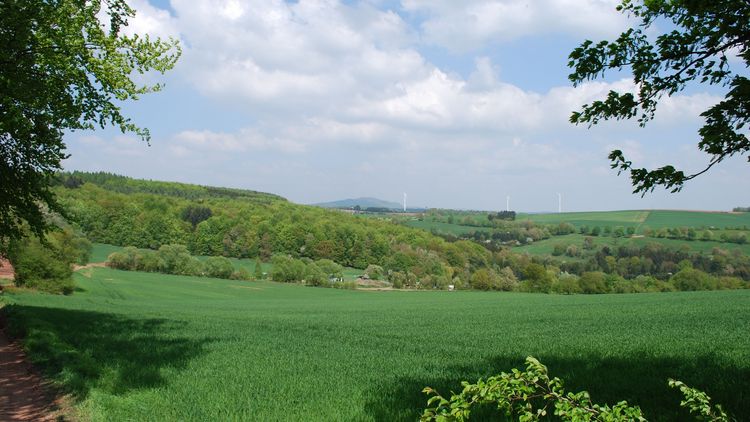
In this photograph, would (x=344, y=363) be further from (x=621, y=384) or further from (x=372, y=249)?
(x=372, y=249)

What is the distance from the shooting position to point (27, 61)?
10844mm

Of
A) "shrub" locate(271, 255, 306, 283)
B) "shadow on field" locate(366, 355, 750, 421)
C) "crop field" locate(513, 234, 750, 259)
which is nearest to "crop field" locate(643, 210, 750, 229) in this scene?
"crop field" locate(513, 234, 750, 259)

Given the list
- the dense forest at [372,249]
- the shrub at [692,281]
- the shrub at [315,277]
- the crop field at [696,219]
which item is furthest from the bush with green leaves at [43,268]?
the crop field at [696,219]

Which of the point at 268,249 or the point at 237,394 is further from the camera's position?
the point at 268,249

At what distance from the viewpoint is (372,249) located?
373 ft

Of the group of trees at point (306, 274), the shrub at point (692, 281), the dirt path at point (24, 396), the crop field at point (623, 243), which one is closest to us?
the dirt path at point (24, 396)

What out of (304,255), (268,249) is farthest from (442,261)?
(268,249)

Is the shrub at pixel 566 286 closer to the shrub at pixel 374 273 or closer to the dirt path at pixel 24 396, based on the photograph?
the shrub at pixel 374 273

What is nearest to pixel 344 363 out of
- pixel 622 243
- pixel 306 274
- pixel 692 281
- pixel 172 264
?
pixel 306 274

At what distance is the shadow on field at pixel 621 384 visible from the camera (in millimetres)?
6848

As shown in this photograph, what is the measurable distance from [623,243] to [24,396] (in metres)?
135

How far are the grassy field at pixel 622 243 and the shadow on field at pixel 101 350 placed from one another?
385ft

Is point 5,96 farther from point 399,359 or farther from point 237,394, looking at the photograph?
point 399,359

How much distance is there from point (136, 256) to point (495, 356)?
3256 inches
